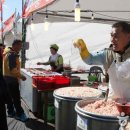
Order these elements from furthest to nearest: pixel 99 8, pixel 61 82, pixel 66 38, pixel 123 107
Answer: pixel 66 38 → pixel 99 8 → pixel 61 82 → pixel 123 107

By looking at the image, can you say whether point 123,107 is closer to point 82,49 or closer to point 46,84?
point 82,49

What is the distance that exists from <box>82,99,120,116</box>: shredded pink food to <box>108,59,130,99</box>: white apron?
13 centimetres

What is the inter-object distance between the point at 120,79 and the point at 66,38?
27.4 ft

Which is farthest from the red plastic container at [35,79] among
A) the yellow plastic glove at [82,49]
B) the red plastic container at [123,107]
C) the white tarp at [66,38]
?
the white tarp at [66,38]

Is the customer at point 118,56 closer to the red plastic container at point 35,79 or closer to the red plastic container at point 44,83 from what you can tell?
the red plastic container at point 44,83

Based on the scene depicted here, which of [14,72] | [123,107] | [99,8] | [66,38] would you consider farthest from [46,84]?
[66,38]

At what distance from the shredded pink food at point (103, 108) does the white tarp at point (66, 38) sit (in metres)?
6.37

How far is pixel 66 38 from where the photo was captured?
1166 cm

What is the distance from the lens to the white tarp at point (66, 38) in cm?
1080

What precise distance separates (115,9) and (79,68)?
370 centimetres

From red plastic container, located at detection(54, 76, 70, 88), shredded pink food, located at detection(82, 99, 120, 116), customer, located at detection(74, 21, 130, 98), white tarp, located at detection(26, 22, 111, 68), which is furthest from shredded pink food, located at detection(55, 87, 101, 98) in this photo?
white tarp, located at detection(26, 22, 111, 68)

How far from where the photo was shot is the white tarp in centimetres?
1080

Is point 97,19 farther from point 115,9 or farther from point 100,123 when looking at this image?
point 100,123

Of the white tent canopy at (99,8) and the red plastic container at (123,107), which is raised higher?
the white tent canopy at (99,8)
